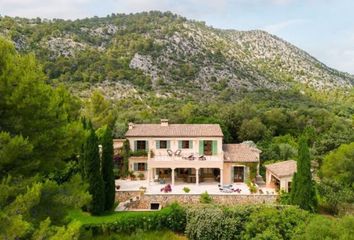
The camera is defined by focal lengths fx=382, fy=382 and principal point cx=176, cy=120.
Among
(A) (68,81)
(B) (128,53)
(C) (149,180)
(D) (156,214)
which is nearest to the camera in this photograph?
(D) (156,214)

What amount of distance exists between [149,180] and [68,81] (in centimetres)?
4218

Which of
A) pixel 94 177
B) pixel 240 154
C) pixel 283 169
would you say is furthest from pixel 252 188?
pixel 94 177

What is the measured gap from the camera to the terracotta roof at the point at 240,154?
31312 mm

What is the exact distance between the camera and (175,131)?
109 ft

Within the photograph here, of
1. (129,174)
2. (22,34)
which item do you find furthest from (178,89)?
(129,174)

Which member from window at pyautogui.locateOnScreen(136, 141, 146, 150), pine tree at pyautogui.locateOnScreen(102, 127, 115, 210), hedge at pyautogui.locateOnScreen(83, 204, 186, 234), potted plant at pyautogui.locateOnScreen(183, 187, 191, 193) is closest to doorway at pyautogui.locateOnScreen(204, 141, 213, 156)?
potted plant at pyautogui.locateOnScreen(183, 187, 191, 193)

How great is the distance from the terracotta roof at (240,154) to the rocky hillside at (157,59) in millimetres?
36592

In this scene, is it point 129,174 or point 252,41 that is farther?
point 252,41

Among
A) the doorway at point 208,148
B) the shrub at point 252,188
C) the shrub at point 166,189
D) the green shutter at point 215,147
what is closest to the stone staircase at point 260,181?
the shrub at point 252,188

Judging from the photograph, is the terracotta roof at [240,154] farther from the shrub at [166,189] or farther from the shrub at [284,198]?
the shrub at [166,189]

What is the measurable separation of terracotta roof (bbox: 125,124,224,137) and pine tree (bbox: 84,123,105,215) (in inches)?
311

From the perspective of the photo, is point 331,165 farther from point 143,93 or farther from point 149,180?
point 143,93

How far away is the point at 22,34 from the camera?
251ft

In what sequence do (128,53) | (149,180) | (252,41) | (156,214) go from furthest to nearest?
(252,41) < (128,53) < (149,180) < (156,214)
